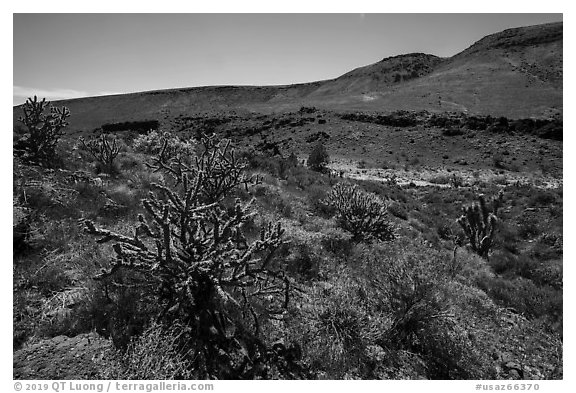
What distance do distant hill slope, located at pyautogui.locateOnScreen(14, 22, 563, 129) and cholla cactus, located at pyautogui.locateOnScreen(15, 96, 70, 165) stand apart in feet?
150

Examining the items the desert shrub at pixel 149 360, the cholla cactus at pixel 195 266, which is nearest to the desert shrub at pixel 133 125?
the cholla cactus at pixel 195 266

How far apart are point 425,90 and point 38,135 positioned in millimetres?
58799

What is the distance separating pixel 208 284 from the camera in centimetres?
409

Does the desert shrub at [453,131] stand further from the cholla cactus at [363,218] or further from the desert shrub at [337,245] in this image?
the desert shrub at [337,245]

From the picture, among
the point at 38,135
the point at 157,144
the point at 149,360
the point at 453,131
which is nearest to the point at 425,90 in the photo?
the point at 453,131

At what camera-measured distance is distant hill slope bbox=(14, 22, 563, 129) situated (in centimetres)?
4853

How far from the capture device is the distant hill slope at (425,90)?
4853 cm

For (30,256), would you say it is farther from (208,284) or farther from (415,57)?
(415,57)

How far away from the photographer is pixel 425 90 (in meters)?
57.2

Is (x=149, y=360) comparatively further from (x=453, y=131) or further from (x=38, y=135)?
(x=453, y=131)

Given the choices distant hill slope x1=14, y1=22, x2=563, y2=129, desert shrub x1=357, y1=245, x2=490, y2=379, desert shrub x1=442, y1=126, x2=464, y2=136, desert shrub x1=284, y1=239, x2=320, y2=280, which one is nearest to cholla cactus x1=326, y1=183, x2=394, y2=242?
desert shrub x1=284, y1=239, x2=320, y2=280
